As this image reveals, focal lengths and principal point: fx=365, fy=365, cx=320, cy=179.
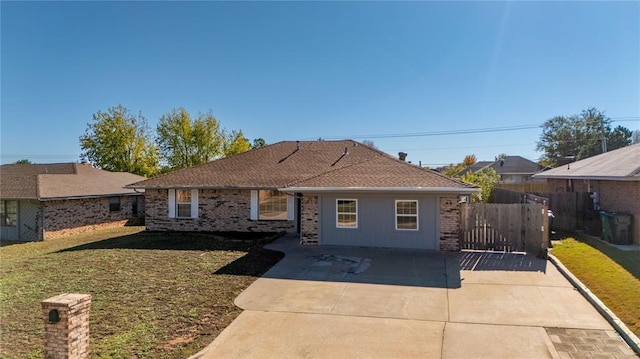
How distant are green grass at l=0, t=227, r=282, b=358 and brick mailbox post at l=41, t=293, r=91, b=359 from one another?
0.42 metres

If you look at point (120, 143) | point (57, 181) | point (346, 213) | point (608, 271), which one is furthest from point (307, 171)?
point (120, 143)

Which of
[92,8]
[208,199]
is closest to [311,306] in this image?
[208,199]

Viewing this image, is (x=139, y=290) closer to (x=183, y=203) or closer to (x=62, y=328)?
(x=62, y=328)

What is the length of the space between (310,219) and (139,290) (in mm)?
6332

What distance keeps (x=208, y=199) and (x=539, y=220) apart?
13.2m

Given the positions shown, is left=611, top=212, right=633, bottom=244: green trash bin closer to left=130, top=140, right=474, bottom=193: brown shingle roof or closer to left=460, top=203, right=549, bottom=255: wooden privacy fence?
left=460, top=203, right=549, bottom=255: wooden privacy fence

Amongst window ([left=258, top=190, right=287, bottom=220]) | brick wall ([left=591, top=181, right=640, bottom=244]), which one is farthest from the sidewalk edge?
window ([left=258, top=190, right=287, bottom=220])

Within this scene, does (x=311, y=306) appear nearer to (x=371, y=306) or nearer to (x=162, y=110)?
(x=371, y=306)

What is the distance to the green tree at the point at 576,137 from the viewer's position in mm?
51531

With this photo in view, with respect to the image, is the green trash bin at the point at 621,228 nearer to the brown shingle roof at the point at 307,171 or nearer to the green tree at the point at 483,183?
the brown shingle roof at the point at 307,171

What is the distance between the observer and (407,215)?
12.4 m

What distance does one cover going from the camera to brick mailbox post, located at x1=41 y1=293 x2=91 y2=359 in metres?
4.87

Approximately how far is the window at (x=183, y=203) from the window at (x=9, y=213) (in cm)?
982

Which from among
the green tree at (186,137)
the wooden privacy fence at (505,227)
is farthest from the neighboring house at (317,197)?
the green tree at (186,137)
